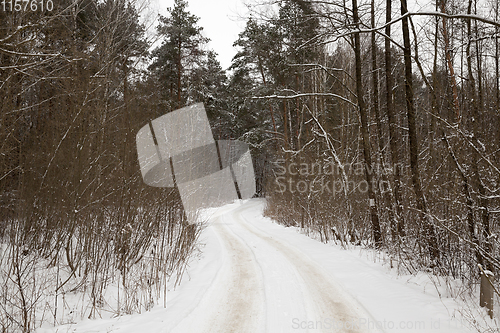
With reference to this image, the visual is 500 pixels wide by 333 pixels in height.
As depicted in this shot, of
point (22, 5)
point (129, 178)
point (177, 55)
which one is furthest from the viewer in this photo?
point (177, 55)

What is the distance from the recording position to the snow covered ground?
3.14 metres

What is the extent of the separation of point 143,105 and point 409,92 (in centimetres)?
506

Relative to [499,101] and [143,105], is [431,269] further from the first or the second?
[143,105]

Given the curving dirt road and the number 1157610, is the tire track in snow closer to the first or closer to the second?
the curving dirt road

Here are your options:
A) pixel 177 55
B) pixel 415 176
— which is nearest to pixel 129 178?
pixel 415 176

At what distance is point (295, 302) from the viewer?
3.84 m

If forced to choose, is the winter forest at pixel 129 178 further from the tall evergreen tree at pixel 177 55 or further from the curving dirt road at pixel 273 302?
the tall evergreen tree at pixel 177 55

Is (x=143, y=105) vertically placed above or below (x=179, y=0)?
below

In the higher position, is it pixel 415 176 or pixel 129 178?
pixel 129 178

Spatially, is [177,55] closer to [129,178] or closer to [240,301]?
[129,178]

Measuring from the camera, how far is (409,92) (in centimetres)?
484

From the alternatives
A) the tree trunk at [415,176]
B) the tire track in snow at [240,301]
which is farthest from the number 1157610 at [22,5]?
the tree trunk at [415,176]

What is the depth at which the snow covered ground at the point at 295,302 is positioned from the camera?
10.3ft

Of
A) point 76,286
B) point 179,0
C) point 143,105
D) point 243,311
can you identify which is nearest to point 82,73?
point 143,105
